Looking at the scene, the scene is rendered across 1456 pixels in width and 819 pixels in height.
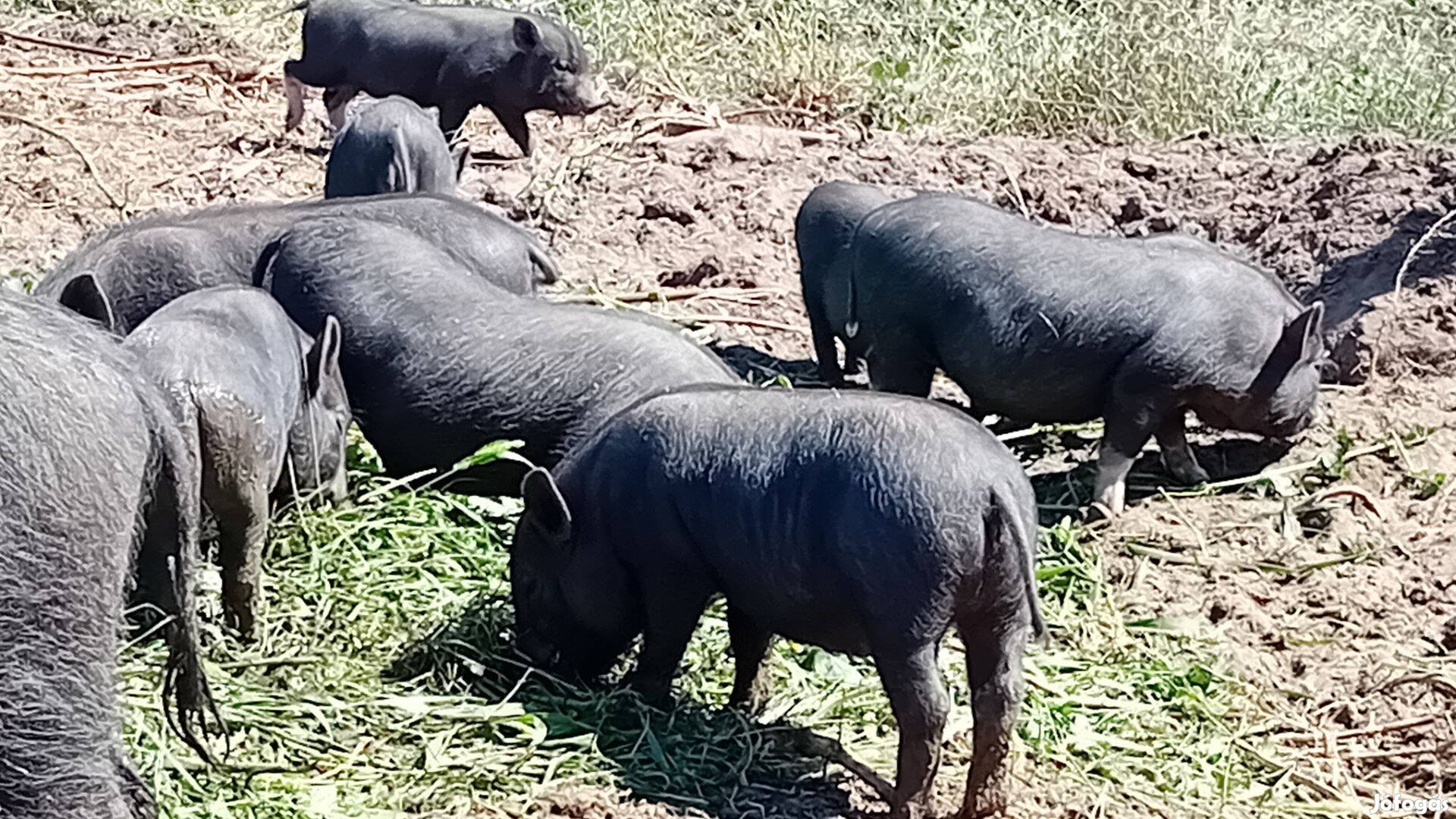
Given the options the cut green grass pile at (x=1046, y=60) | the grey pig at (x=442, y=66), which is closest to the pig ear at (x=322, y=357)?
the grey pig at (x=442, y=66)

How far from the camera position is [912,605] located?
164 inches

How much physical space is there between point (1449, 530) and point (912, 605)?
260 cm

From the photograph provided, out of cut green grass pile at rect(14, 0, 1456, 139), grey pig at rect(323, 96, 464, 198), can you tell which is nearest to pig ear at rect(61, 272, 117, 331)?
grey pig at rect(323, 96, 464, 198)

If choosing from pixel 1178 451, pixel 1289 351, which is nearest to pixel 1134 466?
pixel 1178 451

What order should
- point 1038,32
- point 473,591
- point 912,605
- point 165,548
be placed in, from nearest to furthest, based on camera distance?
point 165,548 → point 912,605 → point 473,591 → point 1038,32

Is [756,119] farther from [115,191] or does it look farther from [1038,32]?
[115,191]

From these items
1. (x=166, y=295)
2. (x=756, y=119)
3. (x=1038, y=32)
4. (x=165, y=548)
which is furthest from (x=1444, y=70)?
(x=165, y=548)

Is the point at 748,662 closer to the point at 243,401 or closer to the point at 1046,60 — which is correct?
the point at 243,401

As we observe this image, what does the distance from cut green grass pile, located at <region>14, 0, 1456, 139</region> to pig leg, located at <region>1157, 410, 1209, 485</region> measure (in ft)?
13.8

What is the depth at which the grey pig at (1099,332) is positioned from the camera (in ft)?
20.5

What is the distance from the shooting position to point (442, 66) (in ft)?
33.9

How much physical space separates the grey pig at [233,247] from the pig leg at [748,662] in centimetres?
182

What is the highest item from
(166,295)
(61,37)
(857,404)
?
(857,404)

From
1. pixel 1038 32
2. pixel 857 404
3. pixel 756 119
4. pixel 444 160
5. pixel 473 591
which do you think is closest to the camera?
pixel 857 404
